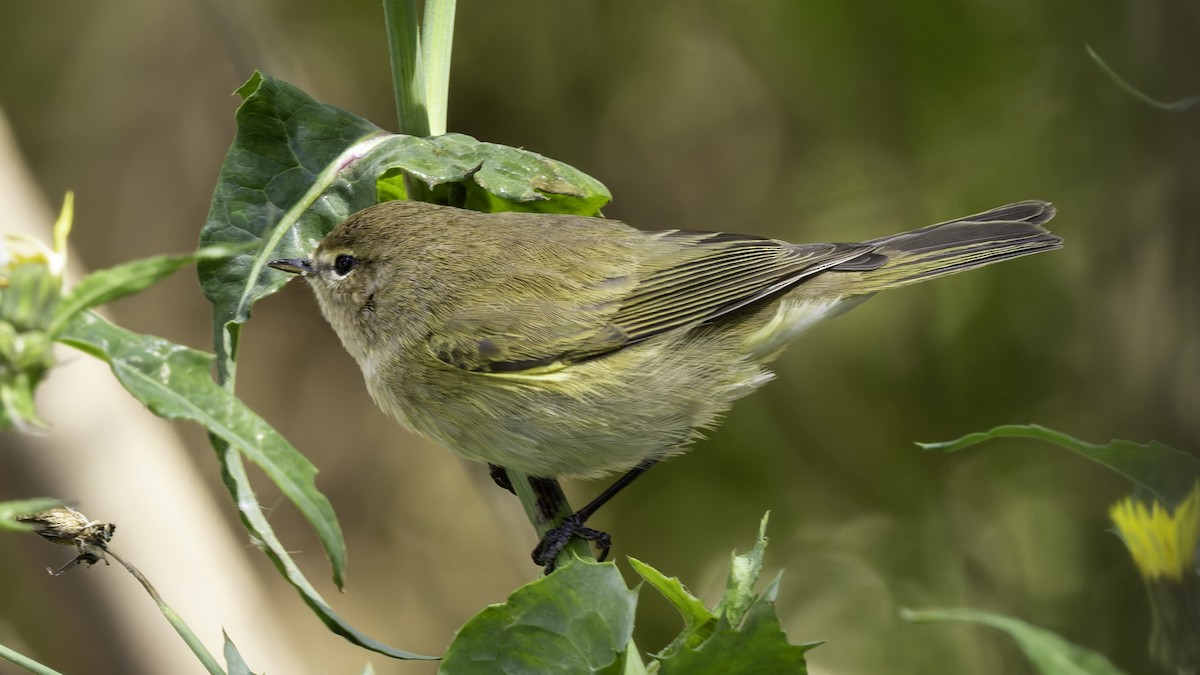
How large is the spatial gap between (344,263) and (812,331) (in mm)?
1727

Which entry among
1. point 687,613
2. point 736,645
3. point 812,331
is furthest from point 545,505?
point 812,331

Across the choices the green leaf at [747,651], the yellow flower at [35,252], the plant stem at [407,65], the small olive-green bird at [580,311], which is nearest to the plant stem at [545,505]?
the small olive-green bird at [580,311]

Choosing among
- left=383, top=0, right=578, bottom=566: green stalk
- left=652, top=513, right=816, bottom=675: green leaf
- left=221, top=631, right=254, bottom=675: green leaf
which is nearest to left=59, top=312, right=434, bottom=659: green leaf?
left=221, top=631, right=254, bottom=675: green leaf

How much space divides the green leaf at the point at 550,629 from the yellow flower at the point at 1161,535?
0.67 metres

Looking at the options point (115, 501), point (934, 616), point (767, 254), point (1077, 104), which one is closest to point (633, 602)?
point (934, 616)

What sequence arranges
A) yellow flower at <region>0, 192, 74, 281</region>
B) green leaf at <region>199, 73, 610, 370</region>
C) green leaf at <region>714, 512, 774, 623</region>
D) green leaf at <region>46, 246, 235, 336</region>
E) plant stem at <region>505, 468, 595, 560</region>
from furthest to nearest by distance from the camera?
plant stem at <region>505, 468, 595, 560</region>, green leaf at <region>199, 73, 610, 370</region>, green leaf at <region>714, 512, 774, 623</region>, yellow flower at <region>0, 192, 74, 281</region>, green leaf at <region>46, 246, 235, 336</region>

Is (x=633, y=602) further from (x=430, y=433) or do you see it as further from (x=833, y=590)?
(x=833, y=590)

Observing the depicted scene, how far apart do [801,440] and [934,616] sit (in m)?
3.43

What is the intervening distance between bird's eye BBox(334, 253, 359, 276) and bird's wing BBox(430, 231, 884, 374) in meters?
0.35

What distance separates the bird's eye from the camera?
3131mm

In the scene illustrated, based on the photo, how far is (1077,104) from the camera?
4562mm

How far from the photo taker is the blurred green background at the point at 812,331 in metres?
4.32

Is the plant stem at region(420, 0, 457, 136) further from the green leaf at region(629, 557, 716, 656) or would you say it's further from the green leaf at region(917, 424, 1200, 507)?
the green leaf at region(917, 424, 1200, 507)

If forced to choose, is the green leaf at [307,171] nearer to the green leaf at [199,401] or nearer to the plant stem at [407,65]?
the plant stem at [407,65]
